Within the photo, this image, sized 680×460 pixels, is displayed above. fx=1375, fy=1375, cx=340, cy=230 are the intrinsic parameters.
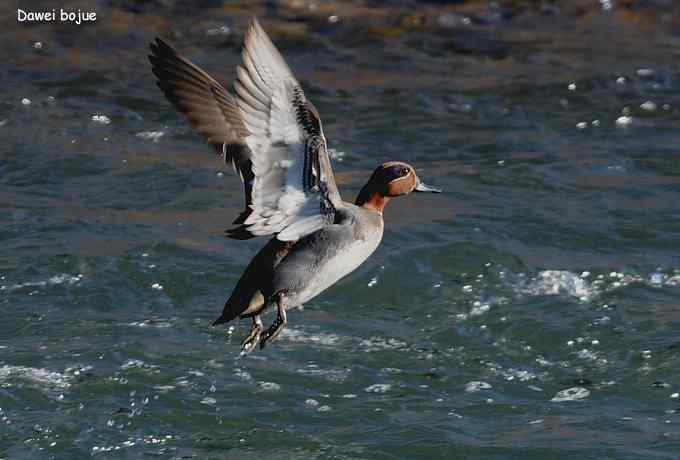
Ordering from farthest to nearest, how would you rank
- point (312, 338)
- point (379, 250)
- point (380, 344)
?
point (379, 250) → point (312, 338) → point (380, 344)

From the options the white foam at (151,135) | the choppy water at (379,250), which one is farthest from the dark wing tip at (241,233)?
the white foam at (151,135)

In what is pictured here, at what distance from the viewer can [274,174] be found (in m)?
6.29

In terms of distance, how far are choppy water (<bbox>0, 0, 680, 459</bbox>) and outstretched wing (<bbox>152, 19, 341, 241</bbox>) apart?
4.38ft

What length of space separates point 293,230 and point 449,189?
171 inches

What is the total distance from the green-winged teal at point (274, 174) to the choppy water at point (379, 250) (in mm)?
981

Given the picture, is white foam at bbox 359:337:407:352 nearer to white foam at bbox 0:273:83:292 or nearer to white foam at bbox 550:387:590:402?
white foam at bbox 550:387:590:402

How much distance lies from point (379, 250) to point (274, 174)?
3536 millimetres

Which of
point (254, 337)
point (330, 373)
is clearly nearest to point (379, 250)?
point (330, 373)

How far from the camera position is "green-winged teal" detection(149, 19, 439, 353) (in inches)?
239

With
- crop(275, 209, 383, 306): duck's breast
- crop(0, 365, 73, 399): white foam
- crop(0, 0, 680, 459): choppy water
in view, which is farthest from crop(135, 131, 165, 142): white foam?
crop(275, 209, 383, 306): duck's breast

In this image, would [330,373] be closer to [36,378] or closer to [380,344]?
[380,344]

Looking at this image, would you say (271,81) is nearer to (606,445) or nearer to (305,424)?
(305,424)

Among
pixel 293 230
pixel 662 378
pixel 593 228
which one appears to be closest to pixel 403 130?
pixel 593 228

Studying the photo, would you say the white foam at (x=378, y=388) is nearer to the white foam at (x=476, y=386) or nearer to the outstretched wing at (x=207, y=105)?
the white foam at (x=476, y=386)
